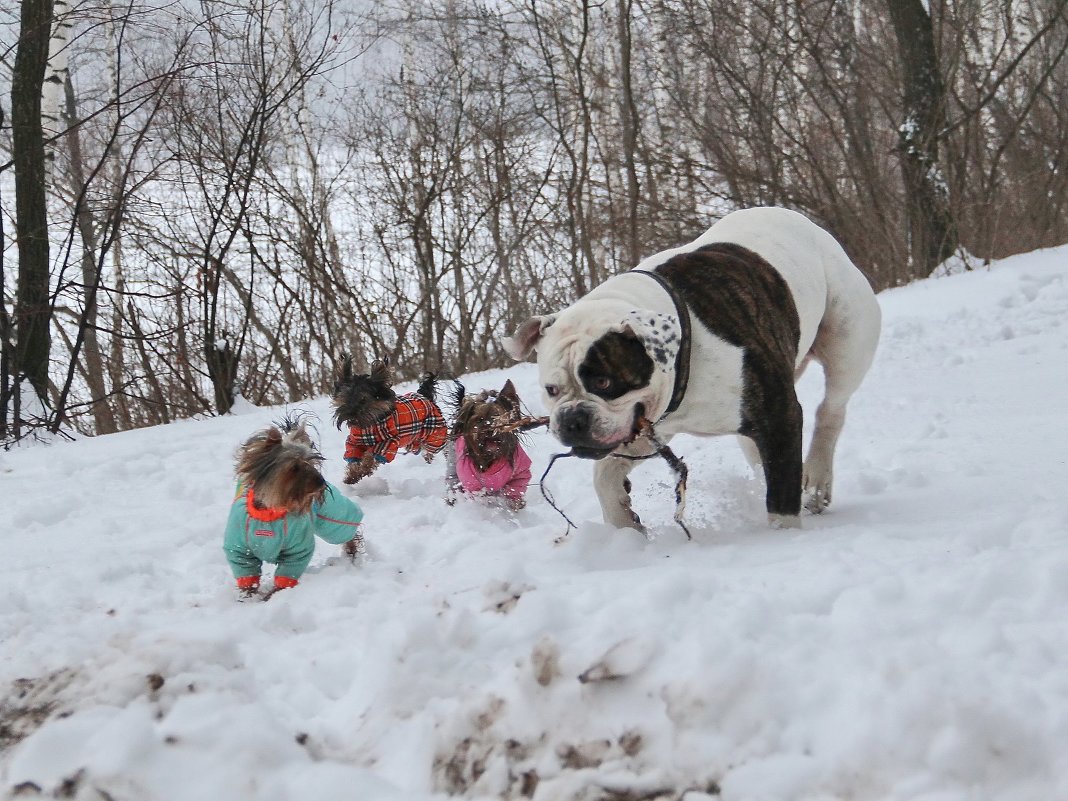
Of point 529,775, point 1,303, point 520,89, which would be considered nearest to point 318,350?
point 520,89

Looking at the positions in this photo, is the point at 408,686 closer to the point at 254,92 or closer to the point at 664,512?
the point at 664,512

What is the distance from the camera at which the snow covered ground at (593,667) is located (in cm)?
154

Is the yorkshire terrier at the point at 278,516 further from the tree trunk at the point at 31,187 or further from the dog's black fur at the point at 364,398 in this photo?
the tree trunk at the point at 31,187

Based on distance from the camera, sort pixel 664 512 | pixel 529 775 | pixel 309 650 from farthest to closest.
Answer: pixel 664 512
pixel 309 650
pixel 529 775

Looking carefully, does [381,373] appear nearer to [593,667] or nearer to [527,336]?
[527,336]

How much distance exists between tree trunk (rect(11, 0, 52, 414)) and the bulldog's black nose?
695cm


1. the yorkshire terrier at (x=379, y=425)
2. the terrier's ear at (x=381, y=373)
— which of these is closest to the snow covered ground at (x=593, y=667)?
the yorkshire terrier at (x=379, y=425)

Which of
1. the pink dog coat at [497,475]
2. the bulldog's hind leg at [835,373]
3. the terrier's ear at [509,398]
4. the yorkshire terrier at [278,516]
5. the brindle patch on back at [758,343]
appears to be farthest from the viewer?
the terrier's ear at [509,398]

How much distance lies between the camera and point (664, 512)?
4.01 meters

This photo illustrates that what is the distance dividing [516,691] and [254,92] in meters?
10.3

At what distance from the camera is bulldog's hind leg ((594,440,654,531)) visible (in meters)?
3.40

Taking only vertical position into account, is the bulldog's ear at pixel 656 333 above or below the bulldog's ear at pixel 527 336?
below

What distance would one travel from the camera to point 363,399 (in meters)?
5.34

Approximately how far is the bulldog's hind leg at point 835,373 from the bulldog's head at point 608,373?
125 cm
